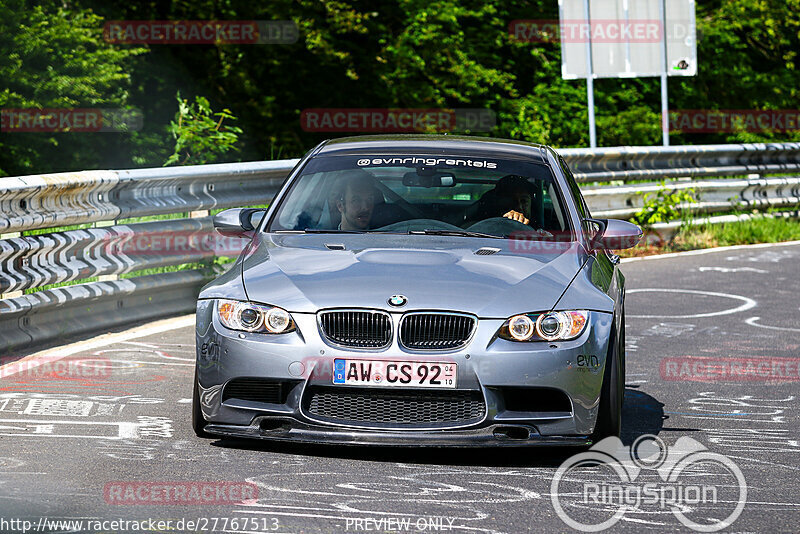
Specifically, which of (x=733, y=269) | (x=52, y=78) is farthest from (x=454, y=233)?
(x=52, y=78)

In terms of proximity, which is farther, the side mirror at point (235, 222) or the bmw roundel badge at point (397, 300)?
the side mirror at point (235, 222)

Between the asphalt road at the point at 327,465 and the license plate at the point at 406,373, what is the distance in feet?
1.17

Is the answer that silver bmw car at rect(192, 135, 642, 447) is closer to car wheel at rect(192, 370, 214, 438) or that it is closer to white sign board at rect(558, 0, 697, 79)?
car wheel at rect(192, 370, 214, 438)

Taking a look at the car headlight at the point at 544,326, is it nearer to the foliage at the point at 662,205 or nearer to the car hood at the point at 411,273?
the car hood at the point at 411,273

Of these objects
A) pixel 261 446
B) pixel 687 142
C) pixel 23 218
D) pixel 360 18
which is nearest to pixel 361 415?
pixel 261 446

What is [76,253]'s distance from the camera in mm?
9438

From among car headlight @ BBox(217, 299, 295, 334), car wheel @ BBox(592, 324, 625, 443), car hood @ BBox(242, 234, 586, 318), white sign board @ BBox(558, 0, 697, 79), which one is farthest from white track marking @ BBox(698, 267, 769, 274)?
car headlight @ BBox(217, 299, 295, 334)

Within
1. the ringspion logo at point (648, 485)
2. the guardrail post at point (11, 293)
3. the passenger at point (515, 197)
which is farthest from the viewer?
the guardrail post at point (11, 293)

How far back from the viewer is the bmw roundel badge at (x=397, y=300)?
19.4 feet

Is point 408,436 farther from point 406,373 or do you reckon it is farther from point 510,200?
point 510,200

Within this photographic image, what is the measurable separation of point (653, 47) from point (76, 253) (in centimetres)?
1344

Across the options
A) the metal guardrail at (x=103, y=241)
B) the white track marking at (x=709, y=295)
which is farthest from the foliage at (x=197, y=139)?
the white track marking at (x=709, y=295)

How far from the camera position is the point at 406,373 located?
229 inches

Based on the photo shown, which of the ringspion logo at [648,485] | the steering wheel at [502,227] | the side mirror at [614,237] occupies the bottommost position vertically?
the ringspion logo at [648,485]
